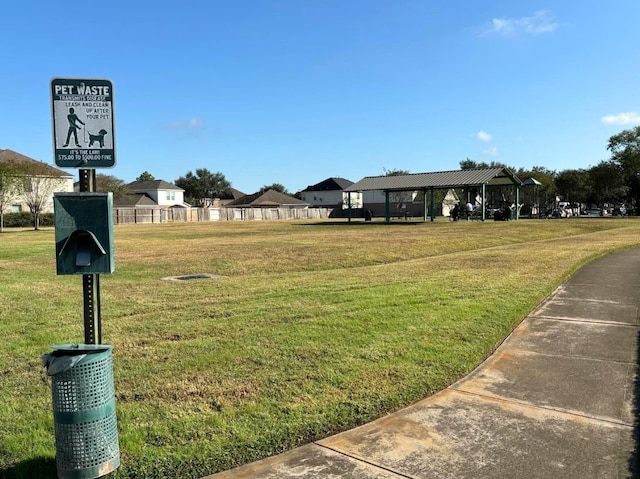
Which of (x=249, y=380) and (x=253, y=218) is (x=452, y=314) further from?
(x=253, y=218)

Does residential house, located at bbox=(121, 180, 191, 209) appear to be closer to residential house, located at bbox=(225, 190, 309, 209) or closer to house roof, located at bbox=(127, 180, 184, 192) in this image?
house roof, located at bbox=(127, 180, 184, 192)

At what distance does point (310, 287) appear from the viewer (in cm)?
1002

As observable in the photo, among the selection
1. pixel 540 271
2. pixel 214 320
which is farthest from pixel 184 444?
pixel 540 271

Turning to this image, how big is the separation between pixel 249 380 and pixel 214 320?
103 inches

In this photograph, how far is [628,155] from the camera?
7044cm

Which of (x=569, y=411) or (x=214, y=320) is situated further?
(x=214, y=320)

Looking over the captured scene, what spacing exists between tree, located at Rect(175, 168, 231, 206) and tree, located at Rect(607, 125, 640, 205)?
273 feet

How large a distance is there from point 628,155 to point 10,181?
2892 inches

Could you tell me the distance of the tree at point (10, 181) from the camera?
41.4 metres

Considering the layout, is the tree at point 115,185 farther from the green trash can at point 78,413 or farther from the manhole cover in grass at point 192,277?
the green trash can at point 78,413

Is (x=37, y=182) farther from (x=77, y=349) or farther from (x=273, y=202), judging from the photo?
(x=273, y=202)

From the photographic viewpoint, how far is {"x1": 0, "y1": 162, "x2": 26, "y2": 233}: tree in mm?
41406

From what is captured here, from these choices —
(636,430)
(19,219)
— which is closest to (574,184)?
(19,219)

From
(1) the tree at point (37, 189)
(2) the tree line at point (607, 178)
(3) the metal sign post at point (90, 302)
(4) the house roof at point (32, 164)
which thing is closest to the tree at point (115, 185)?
(4) the house roof at point (32, 164)
